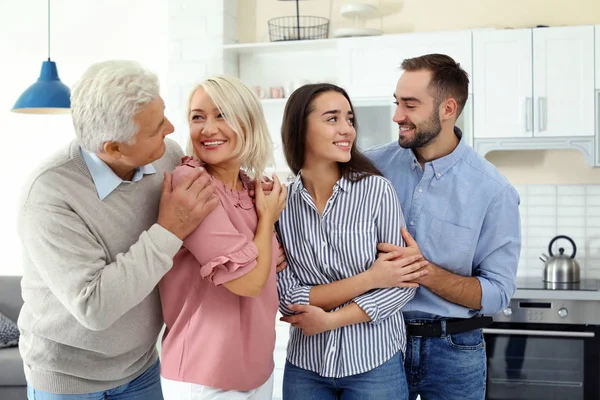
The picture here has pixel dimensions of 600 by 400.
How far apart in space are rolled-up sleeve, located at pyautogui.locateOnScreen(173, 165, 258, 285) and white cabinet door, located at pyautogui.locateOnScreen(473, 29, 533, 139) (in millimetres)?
2842

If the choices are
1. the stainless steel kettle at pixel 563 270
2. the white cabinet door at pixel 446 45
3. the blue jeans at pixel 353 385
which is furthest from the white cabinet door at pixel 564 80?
the blue jeans at pixel 353 385

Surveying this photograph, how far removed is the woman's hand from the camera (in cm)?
182

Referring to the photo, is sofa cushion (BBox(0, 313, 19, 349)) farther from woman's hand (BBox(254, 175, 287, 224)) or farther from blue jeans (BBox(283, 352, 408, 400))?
woman's hand (BBox(254, 175, 287, 224))

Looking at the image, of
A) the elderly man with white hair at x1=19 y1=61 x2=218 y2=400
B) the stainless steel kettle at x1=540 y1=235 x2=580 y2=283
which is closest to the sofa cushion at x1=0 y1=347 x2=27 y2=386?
the elderly man with white hair at x1=19 y1=61 x2=218 y2=400

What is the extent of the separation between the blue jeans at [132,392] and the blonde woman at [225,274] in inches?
5.1

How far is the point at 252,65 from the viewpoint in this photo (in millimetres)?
4961

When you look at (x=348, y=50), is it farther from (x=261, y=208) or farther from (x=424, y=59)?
(x=261, y=208)

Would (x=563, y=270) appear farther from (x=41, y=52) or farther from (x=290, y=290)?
(x=41, y=52)

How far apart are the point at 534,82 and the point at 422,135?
7.21 feet

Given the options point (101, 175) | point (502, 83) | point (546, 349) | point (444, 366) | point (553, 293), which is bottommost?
point (546, 349)

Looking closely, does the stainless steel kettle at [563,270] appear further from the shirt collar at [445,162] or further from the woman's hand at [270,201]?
the woman's hand at [270,201]

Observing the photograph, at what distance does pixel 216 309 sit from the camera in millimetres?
1720

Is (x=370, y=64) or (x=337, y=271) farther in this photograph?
Answer: (x=370, y=64)

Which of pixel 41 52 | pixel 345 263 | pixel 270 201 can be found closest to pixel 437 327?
pixel 345 263
